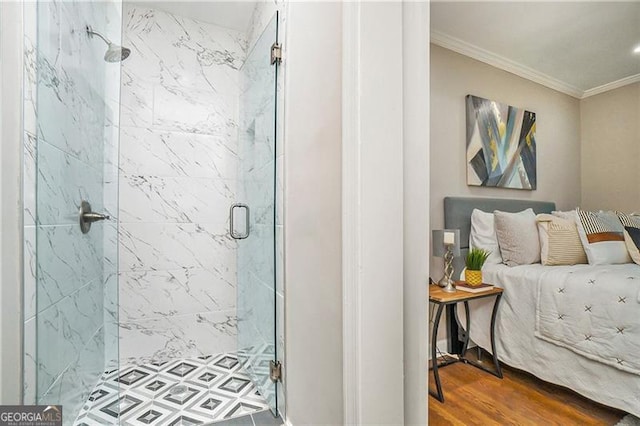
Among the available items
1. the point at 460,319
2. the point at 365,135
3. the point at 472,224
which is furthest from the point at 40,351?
the point at 472,224

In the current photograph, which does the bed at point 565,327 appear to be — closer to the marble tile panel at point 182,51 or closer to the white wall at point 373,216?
the white wall at point 373,216

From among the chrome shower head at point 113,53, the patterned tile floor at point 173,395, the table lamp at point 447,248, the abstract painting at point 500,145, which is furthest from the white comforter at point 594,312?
the chrome shower head at point 113,53

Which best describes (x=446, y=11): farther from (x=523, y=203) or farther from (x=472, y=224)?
(x=523, y=203)

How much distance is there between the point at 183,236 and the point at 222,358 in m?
0.93

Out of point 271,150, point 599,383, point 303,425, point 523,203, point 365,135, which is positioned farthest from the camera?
point 523,203

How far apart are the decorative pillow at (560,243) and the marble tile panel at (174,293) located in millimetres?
2400

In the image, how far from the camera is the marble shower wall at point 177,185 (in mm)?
2057

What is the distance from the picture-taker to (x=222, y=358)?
7.06 ft

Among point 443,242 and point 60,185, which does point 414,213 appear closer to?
point 60,185

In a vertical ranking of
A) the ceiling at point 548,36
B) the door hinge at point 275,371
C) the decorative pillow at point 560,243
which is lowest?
the door hinge at point 275,371

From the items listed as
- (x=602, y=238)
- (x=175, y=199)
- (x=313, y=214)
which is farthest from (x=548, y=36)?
(x=175, y=199)

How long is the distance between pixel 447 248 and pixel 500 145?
128cm

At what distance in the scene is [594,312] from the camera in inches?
66.9

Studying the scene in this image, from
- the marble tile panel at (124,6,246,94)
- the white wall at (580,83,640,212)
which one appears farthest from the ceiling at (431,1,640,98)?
the marble tile panel at (124,6,246,94)
